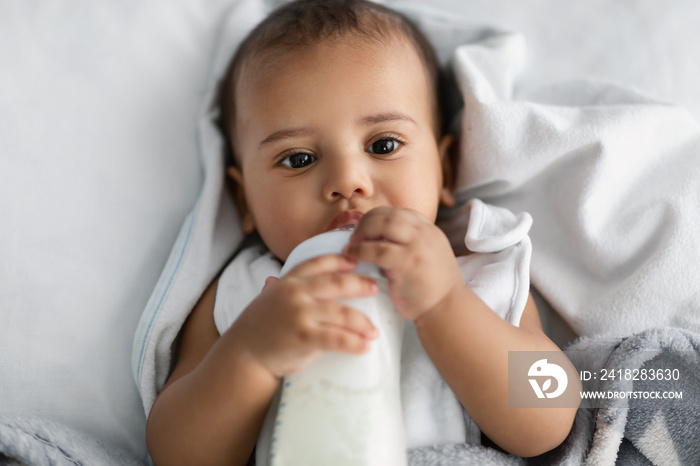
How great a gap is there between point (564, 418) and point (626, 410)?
0.38 ft

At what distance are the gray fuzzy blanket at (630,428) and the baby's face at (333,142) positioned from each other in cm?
44

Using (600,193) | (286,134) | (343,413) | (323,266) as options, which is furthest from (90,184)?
(600,193)

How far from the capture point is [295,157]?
124 cm

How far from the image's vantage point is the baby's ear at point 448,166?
1.41 m

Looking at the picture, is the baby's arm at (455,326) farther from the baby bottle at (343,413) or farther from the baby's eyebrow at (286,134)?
the baby's eyebrow at (286,134)

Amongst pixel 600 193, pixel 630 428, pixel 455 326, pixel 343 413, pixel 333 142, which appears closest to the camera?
pixel 343 413

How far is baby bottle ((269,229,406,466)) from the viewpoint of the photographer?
2.69 feet

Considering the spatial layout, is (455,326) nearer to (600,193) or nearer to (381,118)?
(381,118)

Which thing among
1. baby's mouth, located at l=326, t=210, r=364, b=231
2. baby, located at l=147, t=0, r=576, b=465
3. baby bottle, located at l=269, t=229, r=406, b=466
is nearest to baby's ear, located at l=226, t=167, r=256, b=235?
baby, located at l=147, t=0, r=576, b=465

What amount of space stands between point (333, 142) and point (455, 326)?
43 cm

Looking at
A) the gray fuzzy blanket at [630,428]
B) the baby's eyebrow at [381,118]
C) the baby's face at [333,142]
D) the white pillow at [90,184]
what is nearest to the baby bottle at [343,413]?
the gray fuzzy blanket at [630,428]

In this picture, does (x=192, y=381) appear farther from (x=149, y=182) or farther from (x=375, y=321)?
(x=149, y=182)

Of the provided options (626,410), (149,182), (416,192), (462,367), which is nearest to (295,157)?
(416,192)

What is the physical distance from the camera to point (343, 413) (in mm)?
824
